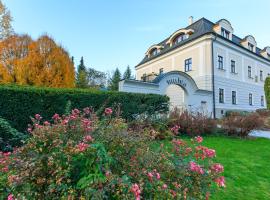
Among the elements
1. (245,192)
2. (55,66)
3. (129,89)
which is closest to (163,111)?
(129,89)

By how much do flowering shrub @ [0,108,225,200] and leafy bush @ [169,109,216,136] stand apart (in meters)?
7.06

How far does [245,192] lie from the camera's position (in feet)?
13.0

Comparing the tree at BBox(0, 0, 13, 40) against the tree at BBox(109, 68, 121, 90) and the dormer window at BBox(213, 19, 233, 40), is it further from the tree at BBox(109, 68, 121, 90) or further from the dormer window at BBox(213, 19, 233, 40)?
the tree at BBox(109, 68, 121, 90)

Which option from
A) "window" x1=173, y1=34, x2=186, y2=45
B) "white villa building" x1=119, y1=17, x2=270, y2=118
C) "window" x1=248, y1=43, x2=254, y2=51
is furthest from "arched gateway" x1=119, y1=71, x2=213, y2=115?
"window" x1=248, y1=43, x2=254, y2=51

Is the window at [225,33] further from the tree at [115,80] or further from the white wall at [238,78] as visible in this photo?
the tree at [115,80]

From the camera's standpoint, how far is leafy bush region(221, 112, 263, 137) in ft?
34.0

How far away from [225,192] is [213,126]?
708 cm

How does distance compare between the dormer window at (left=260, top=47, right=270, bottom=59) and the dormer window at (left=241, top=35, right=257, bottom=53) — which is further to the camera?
the dormer window at (left=260, top=47, right=270, bottom=59)

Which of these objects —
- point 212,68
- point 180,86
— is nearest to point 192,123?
point 180,86

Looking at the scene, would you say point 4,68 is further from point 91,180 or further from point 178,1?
point 91,180

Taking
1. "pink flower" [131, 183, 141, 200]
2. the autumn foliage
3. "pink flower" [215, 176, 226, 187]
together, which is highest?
the autumn foliage

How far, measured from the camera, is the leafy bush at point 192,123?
32.1 feet

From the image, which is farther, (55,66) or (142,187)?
(55,66)

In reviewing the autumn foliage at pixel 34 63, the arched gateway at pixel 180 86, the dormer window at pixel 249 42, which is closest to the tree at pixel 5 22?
the autumn foliage at pixel 34 63
